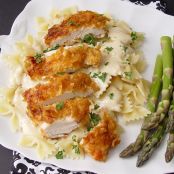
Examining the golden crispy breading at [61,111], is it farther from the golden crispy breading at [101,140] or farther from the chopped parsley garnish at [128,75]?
the chopped parsley garnish at [128,75]

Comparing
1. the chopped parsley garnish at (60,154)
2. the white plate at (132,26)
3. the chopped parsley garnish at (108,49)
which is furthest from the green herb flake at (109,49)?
the chopped parsley garnish at (60,154)

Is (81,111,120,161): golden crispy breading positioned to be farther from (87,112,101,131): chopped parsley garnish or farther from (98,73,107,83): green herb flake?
(98,73,107,83): green herb flake

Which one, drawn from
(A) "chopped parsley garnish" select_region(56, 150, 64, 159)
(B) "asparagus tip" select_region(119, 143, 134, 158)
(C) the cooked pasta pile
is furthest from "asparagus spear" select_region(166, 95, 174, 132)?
(A) "chopped parsley garnish" select_region(56, 150, 64, 159)

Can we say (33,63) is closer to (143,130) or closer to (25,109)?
(25,109)

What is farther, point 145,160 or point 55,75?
point 55,75

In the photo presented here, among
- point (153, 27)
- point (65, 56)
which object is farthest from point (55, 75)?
point (153, 27)

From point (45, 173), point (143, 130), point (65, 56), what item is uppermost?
point (65, 56)
